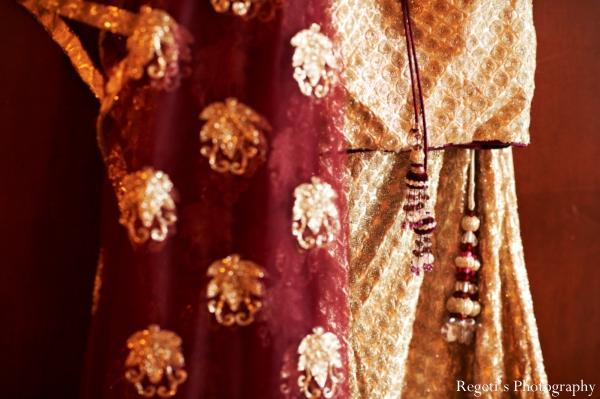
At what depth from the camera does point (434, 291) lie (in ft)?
3.84

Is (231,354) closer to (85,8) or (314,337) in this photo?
(314,337)

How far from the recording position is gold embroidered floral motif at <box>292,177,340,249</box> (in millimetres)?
734

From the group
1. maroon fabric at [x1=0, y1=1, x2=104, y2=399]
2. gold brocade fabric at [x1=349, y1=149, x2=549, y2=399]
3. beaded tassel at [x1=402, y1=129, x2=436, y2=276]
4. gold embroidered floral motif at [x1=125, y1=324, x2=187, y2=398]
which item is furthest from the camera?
gold brocade fabric at [x1=349, y1=149, x2=549, y2=399]

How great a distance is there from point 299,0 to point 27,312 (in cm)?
63

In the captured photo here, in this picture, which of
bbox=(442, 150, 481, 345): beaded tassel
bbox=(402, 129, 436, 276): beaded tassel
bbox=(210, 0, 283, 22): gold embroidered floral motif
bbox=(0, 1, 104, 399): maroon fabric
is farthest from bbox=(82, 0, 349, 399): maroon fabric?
bbox=(442, 150, 481, 345): beaded tassel

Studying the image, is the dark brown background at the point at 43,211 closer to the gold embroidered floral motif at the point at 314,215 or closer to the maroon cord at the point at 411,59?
the gold embroidered floral motif at the point at 314,215

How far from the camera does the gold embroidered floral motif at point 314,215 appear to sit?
0.73m

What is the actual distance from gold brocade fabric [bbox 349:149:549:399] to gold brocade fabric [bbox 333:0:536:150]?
0.12 meters

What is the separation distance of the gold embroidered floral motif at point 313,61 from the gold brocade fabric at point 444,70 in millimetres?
123

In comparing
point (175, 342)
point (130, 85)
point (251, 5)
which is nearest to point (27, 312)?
point (175, 342)

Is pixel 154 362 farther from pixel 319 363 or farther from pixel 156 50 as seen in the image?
pixel 156 50

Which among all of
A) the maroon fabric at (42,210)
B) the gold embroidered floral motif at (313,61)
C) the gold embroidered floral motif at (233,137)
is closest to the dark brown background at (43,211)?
the maroon fabric at (42,210)

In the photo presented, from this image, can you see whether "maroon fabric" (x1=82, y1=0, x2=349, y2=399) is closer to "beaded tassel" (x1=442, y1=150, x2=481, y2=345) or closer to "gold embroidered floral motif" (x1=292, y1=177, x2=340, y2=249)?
"gold embroidered floral motif" (x1=292, y1=177, x2=340, y2=249)

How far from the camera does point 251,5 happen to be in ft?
2.39
